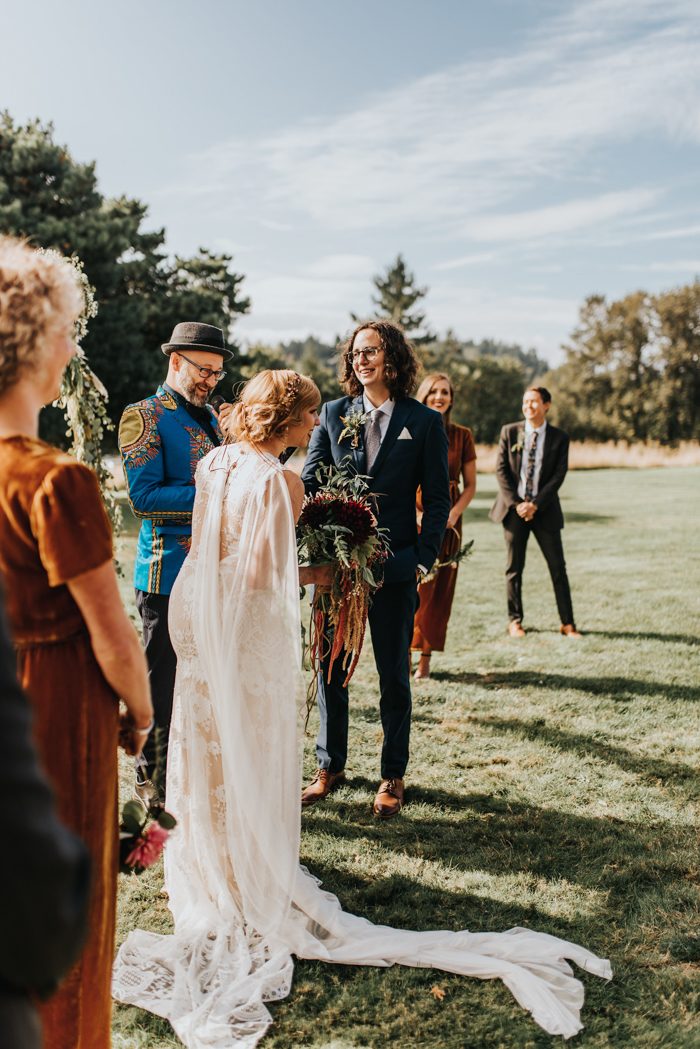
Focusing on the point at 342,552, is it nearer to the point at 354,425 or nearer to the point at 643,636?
the point at 354,425

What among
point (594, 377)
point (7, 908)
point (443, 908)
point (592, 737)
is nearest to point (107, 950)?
point (7, 908)

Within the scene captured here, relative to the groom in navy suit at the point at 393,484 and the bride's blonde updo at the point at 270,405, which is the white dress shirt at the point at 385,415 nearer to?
the groom in navy suit at the point at 393,484

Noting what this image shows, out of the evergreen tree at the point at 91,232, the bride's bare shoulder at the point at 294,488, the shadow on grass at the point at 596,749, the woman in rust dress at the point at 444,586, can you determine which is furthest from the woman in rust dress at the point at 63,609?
the evergreen tree at the point at 91,232

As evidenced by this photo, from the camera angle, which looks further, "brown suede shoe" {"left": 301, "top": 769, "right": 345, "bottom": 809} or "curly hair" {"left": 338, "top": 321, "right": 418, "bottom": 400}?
"brown suede shoe" {"left": 301, "top": 769, "right": 345, "bottom": 809}

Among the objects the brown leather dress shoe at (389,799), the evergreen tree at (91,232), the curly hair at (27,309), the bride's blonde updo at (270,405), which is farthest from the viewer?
the evergreen tree at (91,232)

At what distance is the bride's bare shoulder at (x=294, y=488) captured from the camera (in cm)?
360

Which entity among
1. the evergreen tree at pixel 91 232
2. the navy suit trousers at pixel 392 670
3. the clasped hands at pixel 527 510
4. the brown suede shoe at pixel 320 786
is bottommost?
the brown suede shoe at pixel 320 786

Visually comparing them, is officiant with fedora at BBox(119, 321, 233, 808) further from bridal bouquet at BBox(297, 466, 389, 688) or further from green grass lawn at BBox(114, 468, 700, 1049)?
green grass lawn at BBox(114, 468, 700, 1049)

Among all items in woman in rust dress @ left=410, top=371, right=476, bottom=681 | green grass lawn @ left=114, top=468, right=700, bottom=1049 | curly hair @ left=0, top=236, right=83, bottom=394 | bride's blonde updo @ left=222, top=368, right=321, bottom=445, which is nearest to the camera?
curly hair @ left=0, top=236, right=83, bottom=394

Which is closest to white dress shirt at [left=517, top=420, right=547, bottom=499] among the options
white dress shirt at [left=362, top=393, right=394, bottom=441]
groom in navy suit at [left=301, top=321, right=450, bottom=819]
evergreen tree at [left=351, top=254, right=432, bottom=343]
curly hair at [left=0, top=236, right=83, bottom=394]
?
groom in navy suit at [left=301, top=321, right=450, bottom=819]

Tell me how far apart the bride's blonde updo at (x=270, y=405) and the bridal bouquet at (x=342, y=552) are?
0.89 m

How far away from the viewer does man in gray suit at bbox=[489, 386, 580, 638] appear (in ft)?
28.6

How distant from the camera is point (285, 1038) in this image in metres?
2.95

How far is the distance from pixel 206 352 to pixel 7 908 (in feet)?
12.8
